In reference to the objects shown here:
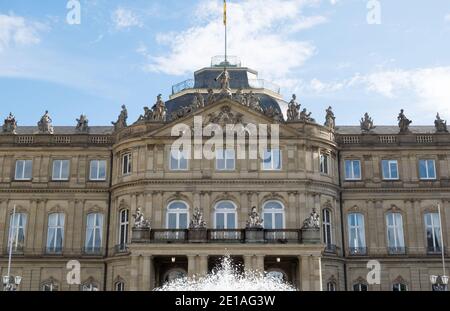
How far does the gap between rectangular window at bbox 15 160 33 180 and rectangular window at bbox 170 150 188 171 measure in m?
12.0

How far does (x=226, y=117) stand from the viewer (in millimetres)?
44938

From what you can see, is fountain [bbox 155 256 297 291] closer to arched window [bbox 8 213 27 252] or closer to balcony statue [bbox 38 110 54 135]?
arched window [bbox 8 213 27 252]

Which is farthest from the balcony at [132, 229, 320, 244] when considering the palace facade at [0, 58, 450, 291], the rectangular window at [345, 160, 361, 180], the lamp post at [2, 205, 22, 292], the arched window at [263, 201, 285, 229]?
the rectangular window at [345, 160, 361, 180]

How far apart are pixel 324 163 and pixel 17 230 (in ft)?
79.6

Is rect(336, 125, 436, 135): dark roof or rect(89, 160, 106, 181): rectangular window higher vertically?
rect(336, 125, 436, 135): dark roof

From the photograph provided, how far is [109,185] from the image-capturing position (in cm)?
4738

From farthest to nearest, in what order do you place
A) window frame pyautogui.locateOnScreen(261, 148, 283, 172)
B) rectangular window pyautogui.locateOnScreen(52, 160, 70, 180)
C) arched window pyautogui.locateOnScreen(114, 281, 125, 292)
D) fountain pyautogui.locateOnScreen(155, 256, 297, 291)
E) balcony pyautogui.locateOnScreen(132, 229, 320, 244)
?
1. rectangular window pyautogui.locateOnScreen(52, 160, 70, 180)
2. window frame pyautogui.locateOnScreen(261, 148, 283, 172)
3. arched window pyautogui.locateOnScreen(114, 281, 125, 292)
4. balcony pyautogui.locateOnScreen(132, 229, 320, 244)
5. fountain pyautogui.locateOnScreen(155, 256, 297, 291)

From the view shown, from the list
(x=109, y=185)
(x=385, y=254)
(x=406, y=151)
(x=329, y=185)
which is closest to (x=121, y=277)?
(x=109, y=185)

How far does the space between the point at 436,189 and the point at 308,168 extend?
10682 mm

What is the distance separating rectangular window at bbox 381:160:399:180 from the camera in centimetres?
4775

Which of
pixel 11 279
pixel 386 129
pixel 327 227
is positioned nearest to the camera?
pixel 11 279

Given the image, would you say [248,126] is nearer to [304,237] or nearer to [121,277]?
[304,237]

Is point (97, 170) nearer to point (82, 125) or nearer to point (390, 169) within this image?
point (82, 125)

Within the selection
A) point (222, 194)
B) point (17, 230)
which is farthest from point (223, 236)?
point (17, 230)
